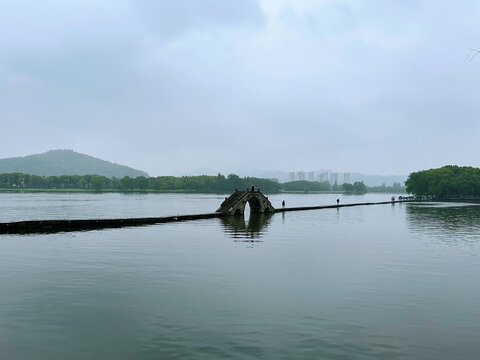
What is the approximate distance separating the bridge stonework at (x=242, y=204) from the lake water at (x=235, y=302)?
140 ft

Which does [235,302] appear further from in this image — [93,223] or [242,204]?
[242,204]

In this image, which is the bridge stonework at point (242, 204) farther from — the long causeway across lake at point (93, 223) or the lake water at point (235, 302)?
the lake water at point (235, 302)

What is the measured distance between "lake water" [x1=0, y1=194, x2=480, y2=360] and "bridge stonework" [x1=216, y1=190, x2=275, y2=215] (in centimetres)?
4254

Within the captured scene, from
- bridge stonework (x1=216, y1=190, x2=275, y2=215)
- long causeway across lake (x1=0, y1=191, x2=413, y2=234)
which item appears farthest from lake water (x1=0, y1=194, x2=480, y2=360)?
bridge stonework (x1=216, y1=190, x2=275, y2=215)

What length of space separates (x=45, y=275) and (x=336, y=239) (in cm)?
3151

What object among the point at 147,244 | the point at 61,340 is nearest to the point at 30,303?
the point at 61,340

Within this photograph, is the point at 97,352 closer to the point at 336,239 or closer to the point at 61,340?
the point at 61,340

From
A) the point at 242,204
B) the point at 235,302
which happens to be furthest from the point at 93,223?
the point at 235,302

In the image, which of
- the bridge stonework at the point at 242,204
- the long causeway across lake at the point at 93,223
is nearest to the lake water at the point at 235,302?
the long causeway across lake at the point at 93,223

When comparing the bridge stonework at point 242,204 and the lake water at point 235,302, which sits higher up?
the bridge stonework at point 242,204

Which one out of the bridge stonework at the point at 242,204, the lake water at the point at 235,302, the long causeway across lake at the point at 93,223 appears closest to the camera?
the lake water at the point at 235,302

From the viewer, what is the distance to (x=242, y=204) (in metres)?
Result: 83.8

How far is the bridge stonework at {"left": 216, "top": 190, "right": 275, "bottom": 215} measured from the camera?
81.1 metres

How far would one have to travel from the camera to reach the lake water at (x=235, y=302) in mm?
14320
